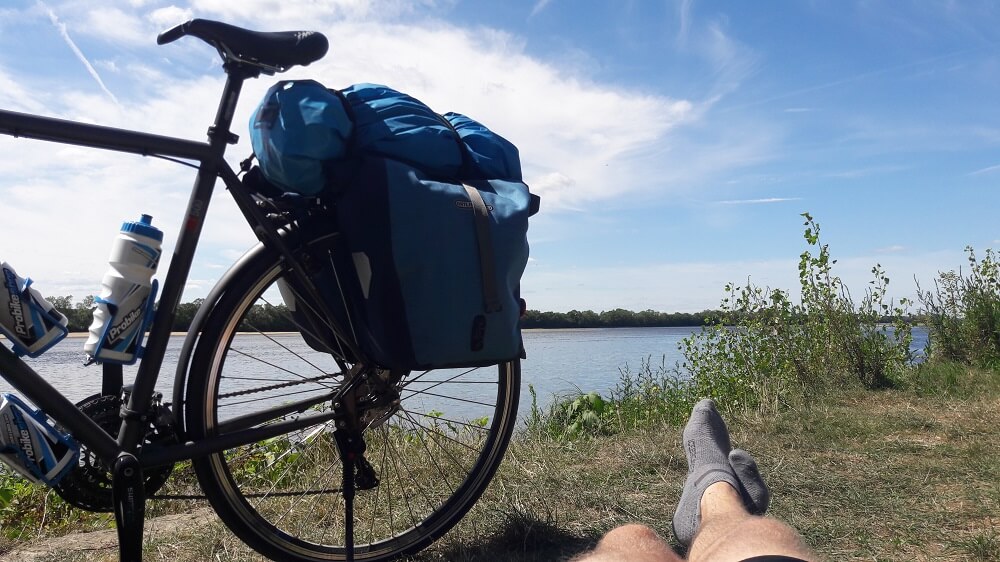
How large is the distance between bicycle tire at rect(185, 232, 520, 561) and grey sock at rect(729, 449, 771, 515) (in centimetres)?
76

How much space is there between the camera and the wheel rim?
2.09 meters

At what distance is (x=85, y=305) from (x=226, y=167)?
0.52m

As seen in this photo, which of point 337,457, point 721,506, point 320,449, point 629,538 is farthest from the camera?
point 320,449

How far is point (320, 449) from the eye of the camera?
305 cm

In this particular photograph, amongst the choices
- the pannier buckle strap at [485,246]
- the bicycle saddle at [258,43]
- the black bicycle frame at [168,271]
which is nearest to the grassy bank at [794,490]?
the black bicycle frame at [168,271]

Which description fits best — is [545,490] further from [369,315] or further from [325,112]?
[325,112]

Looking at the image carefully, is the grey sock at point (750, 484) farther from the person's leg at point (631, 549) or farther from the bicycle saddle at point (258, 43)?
the bicycle saddle at point (258, 43)

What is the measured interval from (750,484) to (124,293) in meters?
1.78

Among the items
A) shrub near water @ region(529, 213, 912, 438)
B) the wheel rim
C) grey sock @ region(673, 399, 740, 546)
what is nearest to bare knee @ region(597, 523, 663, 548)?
grey sock @ region(673, 399, 740, 546)

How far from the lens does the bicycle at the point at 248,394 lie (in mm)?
1861

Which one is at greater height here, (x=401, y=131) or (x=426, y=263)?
(x=401, y=131)

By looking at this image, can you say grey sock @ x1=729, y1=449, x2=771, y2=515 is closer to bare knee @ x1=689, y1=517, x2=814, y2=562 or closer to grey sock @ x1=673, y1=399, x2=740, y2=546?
grey sock @ x1=673, y1=399, x2=740, y2=546

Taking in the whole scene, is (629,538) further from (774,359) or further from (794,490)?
(774,359)

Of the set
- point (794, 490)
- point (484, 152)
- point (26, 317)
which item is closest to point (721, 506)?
point (794, 490)
